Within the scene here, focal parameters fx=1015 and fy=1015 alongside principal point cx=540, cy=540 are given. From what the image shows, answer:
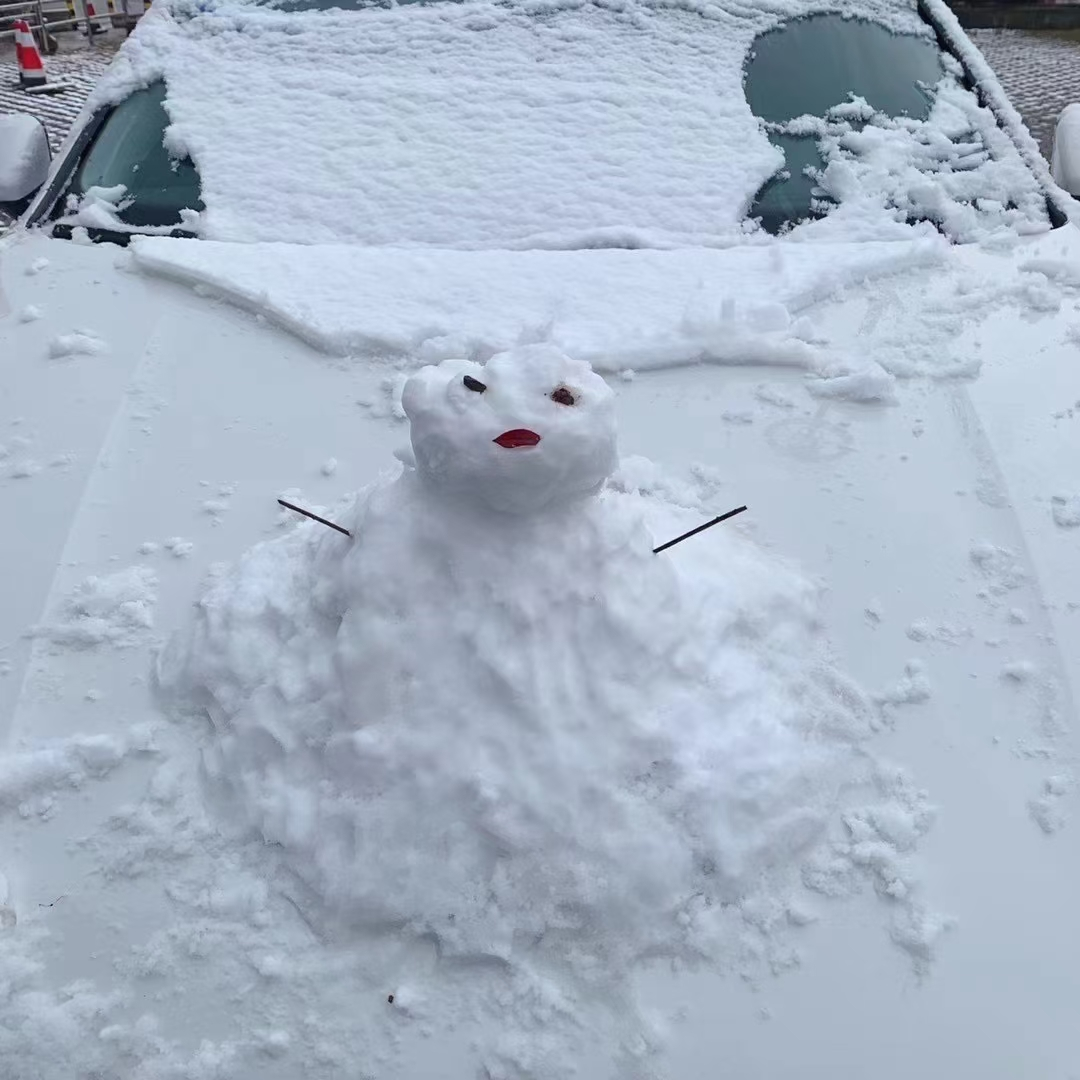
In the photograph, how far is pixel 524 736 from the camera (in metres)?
1.23

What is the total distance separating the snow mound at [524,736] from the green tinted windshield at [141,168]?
1311 millimetres

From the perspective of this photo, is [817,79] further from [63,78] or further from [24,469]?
[63,78]

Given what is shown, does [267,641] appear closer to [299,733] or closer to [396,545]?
[299,733]

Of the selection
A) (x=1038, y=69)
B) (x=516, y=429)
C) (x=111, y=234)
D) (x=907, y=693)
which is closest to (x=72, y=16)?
(x=111, y=234)

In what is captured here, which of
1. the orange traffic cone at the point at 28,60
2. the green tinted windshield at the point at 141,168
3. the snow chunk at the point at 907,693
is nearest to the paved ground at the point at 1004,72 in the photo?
the orange traffic cone at the point at 28,60

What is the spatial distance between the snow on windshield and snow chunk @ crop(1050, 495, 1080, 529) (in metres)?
0.84

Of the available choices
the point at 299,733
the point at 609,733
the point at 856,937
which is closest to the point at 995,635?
the point at 856,937

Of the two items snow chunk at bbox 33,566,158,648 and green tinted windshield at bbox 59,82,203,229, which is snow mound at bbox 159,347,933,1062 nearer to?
snow chunk at bbox 33,566,158,648

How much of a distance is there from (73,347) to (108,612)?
0.71 m

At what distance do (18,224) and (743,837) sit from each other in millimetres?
2074

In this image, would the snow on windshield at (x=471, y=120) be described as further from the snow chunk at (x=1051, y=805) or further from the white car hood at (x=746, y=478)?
the snow chunk at (x=1051, y=805)

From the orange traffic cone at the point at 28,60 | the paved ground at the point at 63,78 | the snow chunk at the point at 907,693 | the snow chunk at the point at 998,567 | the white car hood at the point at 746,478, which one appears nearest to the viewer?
the white car hood at the point at 746,478

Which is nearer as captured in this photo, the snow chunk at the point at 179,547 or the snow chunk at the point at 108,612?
the snow chunk at the point at 108,612

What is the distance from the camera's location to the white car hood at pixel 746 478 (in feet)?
3.76
